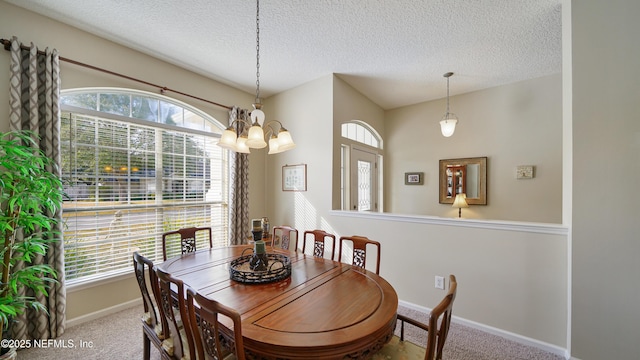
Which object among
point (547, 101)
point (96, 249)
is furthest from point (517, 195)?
point (96, 249)

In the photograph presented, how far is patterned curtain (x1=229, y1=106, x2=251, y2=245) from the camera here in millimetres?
3654

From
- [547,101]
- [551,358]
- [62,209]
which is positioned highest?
[547,101]

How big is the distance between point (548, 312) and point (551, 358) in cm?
35

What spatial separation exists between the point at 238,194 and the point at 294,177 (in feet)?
3.05

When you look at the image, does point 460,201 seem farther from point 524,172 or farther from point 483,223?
point 483,223

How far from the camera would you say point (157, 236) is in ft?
9.97

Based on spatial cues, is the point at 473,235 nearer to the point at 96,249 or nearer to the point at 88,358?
the point at 88,358

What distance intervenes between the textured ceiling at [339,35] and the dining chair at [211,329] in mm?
2368

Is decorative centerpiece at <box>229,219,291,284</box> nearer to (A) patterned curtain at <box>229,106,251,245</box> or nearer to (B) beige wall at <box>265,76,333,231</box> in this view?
(B) beige wall at <box>265,76,333,231</box>

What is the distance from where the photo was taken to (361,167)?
171 inches

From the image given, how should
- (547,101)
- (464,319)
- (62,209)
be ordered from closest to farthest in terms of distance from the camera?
1. (62,209)
2. (464,319)
3. (547,101)

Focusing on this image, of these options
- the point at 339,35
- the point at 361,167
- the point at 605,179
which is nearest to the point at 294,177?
the point at 361,167

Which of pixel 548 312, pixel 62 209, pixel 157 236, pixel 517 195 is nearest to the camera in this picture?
pixel 548 312

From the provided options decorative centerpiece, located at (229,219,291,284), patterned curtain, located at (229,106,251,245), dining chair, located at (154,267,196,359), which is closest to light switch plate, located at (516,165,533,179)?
decorative centerpiece, located at (229,219,291,284)
